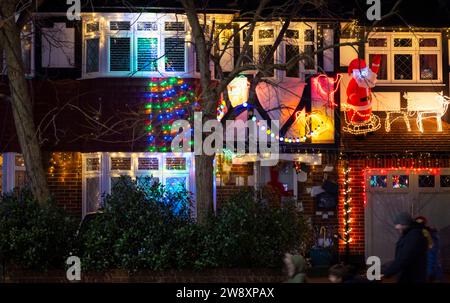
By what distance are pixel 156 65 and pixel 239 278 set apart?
7.74m

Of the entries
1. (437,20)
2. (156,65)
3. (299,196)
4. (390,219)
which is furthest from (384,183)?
(156,65)

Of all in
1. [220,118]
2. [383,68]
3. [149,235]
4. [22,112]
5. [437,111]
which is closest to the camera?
[149,235]

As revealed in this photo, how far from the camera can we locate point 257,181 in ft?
66.4

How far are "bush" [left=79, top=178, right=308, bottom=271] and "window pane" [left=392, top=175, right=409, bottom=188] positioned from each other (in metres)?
6.82

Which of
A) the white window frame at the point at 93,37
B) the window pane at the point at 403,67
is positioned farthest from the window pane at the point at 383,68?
the white window frame at the point at 93,37

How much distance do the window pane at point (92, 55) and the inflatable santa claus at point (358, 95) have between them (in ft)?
20.7

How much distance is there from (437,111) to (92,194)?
29.6 ft

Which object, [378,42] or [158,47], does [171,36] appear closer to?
[158,47]

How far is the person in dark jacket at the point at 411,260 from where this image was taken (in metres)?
10.2

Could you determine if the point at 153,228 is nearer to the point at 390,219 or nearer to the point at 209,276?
the point at 209,276

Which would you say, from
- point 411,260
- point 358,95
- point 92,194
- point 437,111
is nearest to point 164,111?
point 92,194

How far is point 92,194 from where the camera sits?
66.3ft

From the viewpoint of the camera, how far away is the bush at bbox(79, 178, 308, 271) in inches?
544

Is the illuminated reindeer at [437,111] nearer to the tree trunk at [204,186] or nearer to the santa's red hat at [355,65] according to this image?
the santa's red hat at [355,65]
